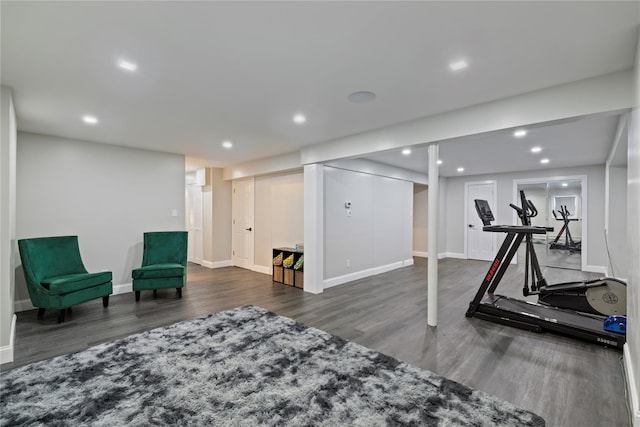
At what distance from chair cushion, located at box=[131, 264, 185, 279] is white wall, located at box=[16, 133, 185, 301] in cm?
81

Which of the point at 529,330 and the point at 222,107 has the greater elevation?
the point at 222,107

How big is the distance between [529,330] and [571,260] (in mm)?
5247

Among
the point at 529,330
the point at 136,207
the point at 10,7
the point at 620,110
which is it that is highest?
the point at 10,7

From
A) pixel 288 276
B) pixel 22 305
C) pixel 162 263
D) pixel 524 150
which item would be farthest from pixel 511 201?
pixel 22 305

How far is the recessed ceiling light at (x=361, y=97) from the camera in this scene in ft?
9.57

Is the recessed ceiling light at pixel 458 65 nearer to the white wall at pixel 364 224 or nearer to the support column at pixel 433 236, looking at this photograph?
the support column at pixel 433 236

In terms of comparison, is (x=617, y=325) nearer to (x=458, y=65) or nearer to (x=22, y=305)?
(x=458, y=65)

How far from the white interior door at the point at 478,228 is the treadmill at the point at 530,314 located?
14.4ft

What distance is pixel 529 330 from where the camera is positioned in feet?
11.1

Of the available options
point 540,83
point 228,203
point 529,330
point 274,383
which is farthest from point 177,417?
point 228,203

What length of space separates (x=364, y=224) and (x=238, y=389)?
4415mm

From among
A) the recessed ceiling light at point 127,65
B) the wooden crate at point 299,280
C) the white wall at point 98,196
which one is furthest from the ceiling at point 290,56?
the wooden crate at point 299,280

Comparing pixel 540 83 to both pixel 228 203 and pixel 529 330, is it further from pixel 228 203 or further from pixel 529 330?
pixel 228 203

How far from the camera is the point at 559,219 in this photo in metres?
7.27
